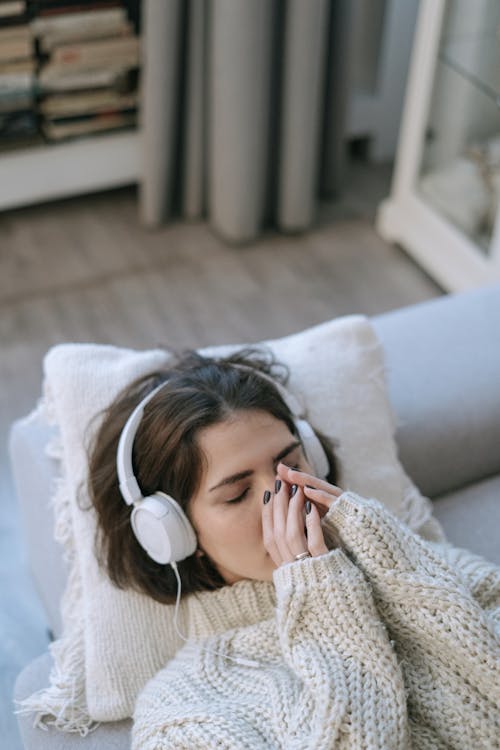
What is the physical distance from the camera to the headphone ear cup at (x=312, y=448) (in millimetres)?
1275

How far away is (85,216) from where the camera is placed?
9.32 ft

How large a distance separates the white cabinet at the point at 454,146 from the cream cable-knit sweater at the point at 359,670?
1.46 m

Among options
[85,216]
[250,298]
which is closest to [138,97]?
[85,216]

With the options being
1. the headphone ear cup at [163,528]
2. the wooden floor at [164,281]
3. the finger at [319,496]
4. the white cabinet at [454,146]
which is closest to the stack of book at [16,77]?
the wooden floor at [164,281]

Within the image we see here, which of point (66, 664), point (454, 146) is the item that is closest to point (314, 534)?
point (66, 664)

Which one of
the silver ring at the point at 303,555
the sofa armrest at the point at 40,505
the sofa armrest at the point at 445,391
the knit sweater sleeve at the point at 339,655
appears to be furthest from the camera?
the sofa armrest at the point at 445,391

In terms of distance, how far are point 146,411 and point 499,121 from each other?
4.92 ft

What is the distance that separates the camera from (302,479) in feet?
3.85

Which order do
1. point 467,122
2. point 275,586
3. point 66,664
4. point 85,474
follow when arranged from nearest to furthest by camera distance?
point 275,586 → point 66,664 → point 85,474 → point 467,122

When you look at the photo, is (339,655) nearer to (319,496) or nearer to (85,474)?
(319,496)

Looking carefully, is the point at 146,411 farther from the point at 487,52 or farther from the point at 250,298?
the point at 487,52

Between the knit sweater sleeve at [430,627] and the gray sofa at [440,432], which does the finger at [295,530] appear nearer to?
the knit sweater sleeve at [430,627]

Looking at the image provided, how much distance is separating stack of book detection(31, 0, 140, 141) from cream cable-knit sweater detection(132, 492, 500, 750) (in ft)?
6.08

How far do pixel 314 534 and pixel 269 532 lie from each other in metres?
0.06
